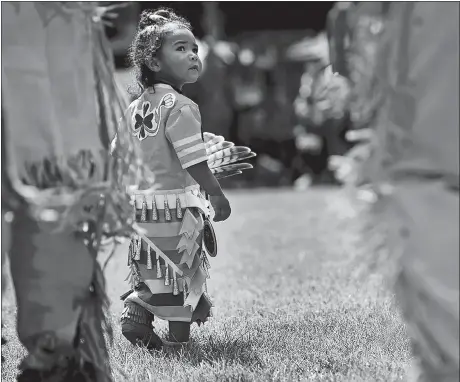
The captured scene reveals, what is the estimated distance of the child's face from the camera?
9.49 feet

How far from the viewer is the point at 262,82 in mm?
15562

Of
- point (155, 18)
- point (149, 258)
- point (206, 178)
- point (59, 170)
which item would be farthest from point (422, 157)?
point (155, 18)

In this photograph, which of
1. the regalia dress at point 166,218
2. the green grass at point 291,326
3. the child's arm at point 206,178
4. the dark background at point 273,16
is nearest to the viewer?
the green grass at point 291,326

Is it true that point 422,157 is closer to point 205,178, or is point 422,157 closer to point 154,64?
point 205,178

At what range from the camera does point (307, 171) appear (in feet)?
45.8

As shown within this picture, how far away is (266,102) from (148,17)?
12264 mm

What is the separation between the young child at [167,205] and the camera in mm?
2822

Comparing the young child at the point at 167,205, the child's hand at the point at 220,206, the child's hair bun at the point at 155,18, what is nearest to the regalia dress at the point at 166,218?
the young child at the point at 167,205

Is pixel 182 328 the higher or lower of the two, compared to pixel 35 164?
lower

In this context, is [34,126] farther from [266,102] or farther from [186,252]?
[266,102]

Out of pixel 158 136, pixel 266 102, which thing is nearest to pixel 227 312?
pixel 158 136

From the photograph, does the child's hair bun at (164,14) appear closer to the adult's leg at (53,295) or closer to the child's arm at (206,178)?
the child's arm at (206,178)

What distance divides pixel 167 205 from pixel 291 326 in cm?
73

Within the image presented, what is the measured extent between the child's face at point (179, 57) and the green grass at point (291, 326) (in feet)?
2.27
